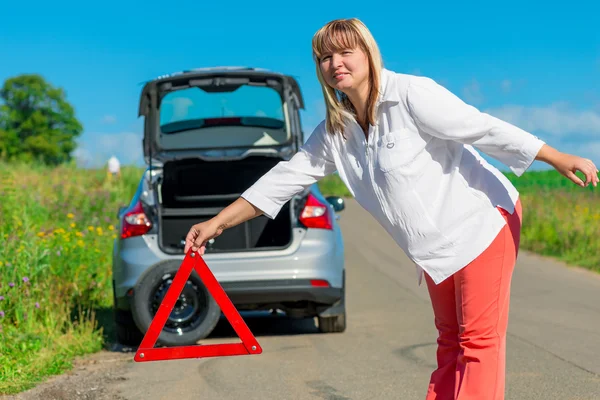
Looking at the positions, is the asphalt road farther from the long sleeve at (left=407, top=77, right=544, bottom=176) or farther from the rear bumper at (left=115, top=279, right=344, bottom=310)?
the long sleeve at (left=407, top=77, right=544, bottom=176)

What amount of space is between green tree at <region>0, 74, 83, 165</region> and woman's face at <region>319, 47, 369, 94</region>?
91.9 meters

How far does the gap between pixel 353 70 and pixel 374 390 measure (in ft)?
8.80

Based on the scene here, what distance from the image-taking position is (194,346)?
4.29m

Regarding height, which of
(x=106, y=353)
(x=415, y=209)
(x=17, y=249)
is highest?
(x=415, y=209)

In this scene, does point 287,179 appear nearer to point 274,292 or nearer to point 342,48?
point 342,48

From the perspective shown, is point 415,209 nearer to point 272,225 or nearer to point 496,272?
point 496,272

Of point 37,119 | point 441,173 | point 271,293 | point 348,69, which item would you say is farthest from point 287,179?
point 37,119

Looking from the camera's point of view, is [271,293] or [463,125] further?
[271,293]

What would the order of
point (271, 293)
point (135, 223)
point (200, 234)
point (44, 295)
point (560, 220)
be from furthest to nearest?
point (560, 220), point (44, 295), point (135, 223), point (271, 293), point (200, 234)

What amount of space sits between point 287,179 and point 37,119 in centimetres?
9613

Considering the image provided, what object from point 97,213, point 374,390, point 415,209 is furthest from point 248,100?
point 97,213

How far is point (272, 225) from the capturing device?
911 centimetres

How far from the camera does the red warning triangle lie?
13.8 ft

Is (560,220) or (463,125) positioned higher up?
(463,125)
